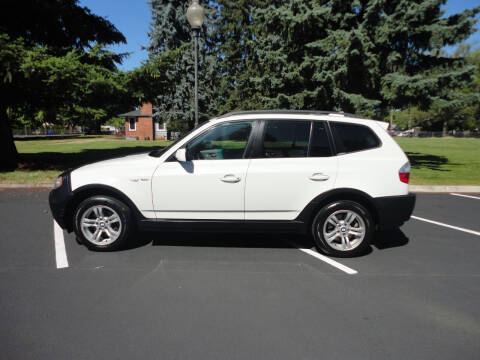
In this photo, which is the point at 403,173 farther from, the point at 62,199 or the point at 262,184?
the point at 62,199

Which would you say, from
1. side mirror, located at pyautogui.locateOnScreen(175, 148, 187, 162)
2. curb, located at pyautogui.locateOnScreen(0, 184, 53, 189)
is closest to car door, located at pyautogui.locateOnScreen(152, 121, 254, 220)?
side mirror, located at pyautogui.locateOnScreen(175, 148, 187, 162)

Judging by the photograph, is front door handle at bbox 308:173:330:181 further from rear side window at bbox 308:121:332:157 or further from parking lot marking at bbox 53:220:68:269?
parking lot marking at bbox 53:220:68:269

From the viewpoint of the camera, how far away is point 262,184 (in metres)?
4.35

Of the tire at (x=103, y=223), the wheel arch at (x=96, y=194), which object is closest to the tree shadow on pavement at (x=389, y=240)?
the wheel arch at (x=96, y=194)

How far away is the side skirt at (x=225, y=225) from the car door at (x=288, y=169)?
0.08 meters

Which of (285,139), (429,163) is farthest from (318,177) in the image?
(429,163)

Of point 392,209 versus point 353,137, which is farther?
point 353,137

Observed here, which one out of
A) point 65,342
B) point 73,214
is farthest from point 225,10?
point 65,342

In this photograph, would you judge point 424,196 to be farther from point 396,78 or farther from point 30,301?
point 30,301

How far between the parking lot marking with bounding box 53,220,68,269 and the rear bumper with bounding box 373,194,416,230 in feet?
13.1

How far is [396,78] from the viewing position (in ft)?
46.9

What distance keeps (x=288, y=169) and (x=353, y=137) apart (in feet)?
3.25

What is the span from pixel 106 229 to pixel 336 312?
3.11 metres

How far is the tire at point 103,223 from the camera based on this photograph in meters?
4.54
